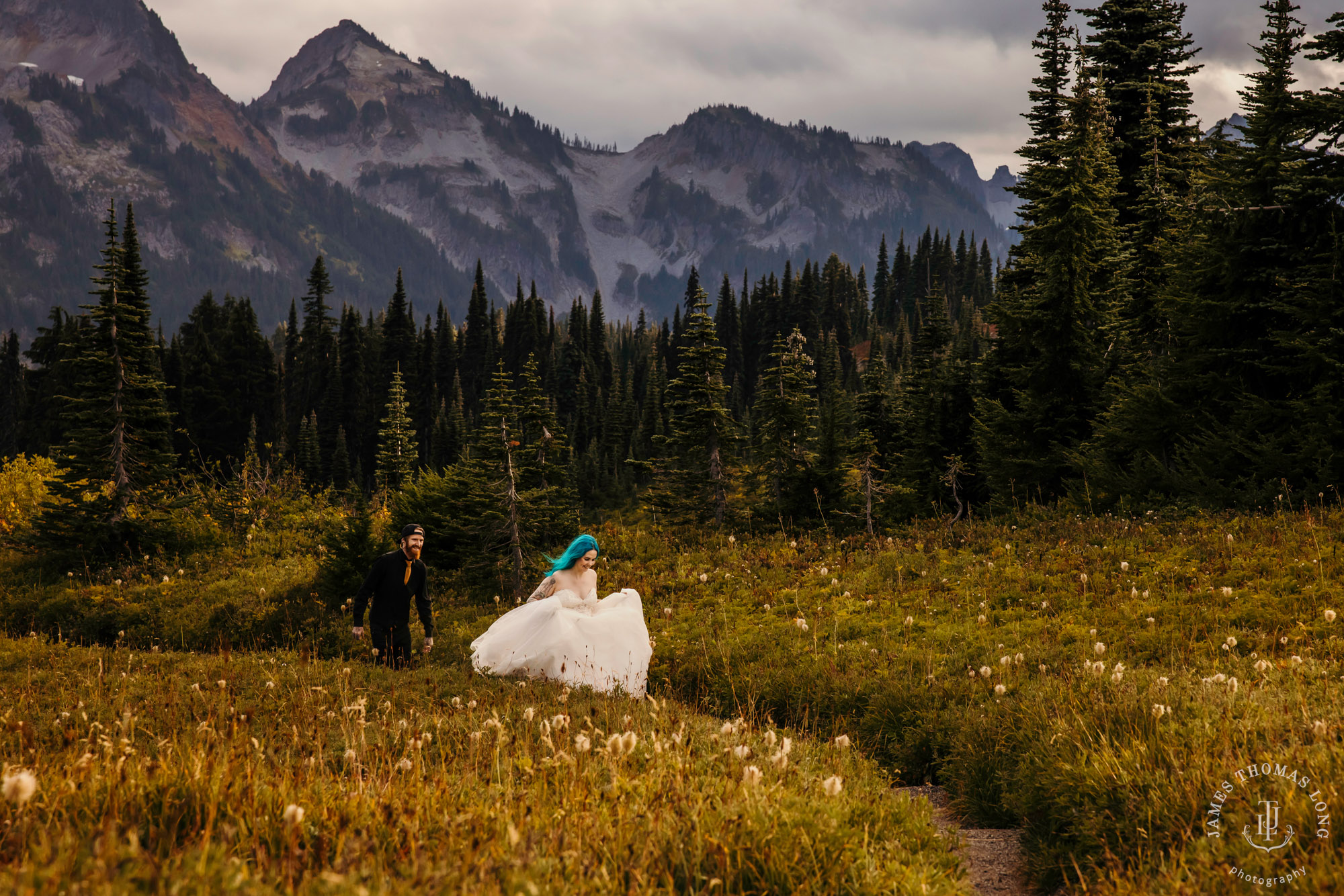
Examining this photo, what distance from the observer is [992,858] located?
17.0 feet

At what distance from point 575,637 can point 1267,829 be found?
23.1ft

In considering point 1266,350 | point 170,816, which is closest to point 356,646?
point 170,816

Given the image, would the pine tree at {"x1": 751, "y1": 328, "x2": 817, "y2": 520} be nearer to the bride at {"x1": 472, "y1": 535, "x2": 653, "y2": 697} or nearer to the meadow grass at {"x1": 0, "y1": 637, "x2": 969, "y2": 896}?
the bride at {"x1": 472, "y1": 535, "x2": 653, "y2": 697}

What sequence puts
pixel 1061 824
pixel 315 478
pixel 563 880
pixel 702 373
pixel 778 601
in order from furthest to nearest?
1. pixel 315 478
2. pixel 702 373
3. pixel 778 601
4. pixel 1061 824
5. pixel 563 880

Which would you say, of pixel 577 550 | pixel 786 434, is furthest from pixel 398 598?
pixel 786 434

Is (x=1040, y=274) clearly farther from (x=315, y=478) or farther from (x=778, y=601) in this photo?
(x=315, y=478)

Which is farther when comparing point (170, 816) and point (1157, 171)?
point (1157, 171)

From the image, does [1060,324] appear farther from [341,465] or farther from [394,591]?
[341,465]

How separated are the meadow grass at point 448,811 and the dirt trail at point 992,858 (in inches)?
18.1

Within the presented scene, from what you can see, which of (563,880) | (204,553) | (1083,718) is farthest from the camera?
(204,553)

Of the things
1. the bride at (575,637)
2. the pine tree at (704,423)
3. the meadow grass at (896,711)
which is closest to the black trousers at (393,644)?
the meadow grass at (896,711)

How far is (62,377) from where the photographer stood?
65625 millimetres

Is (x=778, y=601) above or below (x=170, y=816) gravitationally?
below

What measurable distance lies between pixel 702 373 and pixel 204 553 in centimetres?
1645
